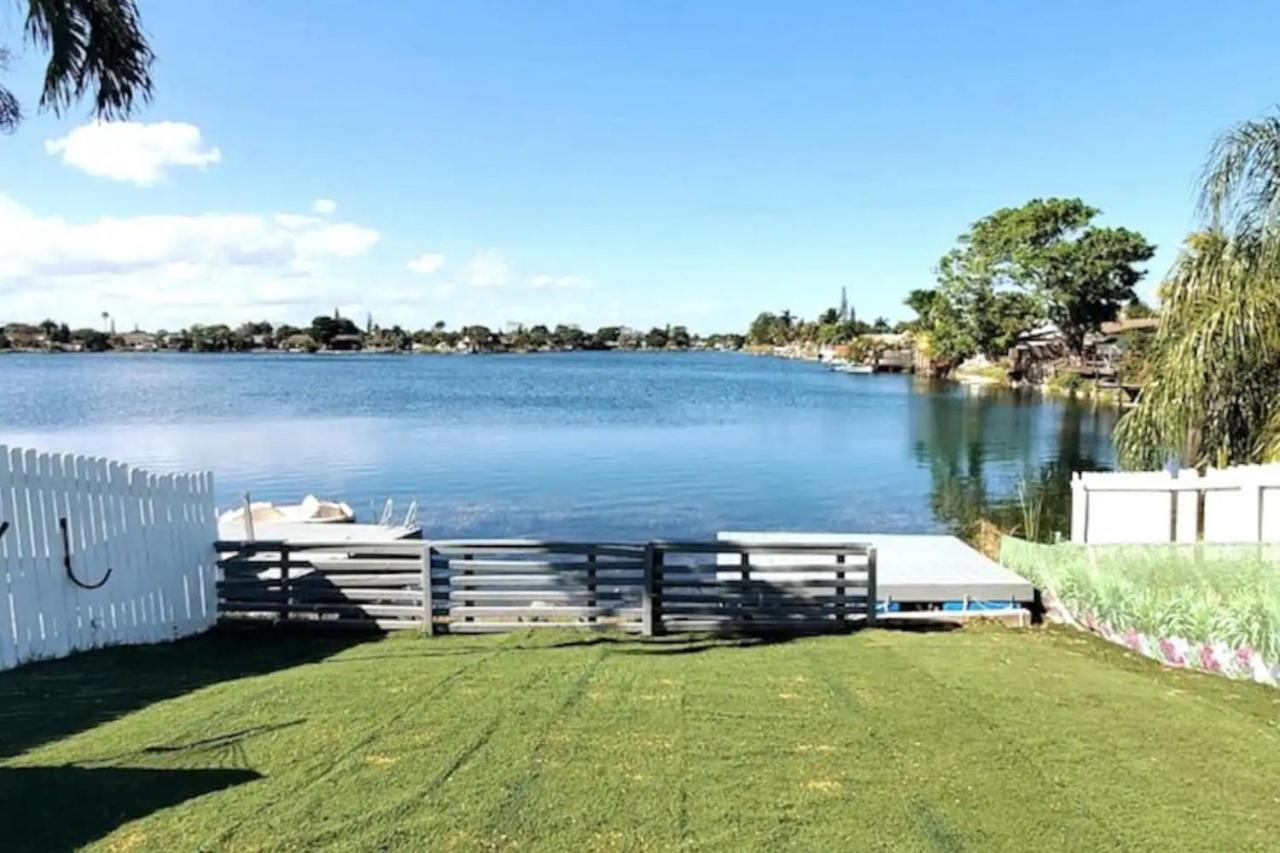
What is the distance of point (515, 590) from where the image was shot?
7277 millimetres

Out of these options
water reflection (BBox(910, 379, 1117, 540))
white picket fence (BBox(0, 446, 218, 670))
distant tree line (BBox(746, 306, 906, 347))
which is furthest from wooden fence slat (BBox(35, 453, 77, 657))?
distant tree line (BBox(746, 306, 906, 347))

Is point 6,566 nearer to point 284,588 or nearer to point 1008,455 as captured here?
point 284,588

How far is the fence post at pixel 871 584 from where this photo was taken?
750 cm

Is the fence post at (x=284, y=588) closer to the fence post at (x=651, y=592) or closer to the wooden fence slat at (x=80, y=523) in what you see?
the wooden fence slat at (x=80, y=523)

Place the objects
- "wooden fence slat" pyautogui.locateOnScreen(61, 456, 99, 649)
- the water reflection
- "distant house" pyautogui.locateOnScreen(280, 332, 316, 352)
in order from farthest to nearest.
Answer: "distant house" pyautogui.locateOnScreen(280, 332, 316, 352) < the water reflection < "wooden fence slat" pyautogui.locateOnScreen(61, 456, 99, 649)

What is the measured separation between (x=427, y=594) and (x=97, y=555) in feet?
7.63

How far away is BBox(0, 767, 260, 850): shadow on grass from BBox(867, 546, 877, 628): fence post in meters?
5.31

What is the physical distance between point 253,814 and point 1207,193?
27.9ft

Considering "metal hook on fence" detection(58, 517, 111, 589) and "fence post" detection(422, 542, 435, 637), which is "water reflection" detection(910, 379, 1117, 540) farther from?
"metal hook on fence" detection(58, 517, 111, 589)

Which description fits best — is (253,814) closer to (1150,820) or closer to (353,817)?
(353,817)

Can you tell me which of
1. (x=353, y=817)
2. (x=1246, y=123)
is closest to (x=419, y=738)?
(x=353, y=817)

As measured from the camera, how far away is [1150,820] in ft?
10.3

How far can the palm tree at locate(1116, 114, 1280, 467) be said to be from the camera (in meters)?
7.68

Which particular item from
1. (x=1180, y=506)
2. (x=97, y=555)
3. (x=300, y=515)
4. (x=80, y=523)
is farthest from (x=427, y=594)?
(x=300, y=515)
